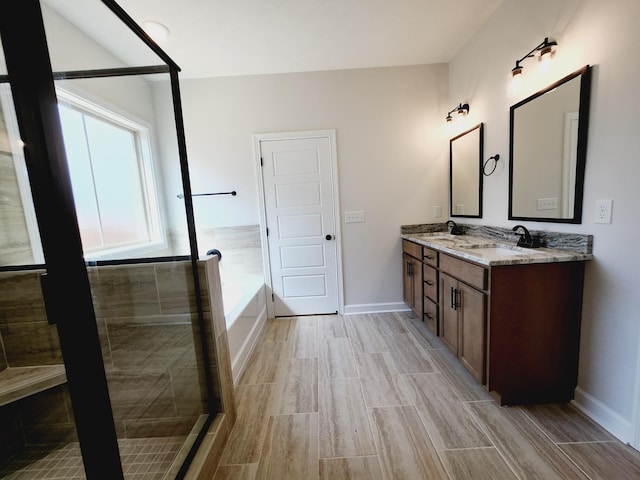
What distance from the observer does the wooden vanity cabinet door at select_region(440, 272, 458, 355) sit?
1.78 meters

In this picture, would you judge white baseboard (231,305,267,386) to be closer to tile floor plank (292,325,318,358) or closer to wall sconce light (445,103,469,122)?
tile floor plank (292,325,318,358)

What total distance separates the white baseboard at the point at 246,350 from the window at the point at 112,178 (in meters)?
1.04

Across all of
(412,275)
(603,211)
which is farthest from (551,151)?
(412,275)

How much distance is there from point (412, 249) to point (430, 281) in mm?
439

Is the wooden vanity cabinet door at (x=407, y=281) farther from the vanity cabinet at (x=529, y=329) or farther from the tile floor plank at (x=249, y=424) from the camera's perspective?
the tile floor plank at (x=249, y=424)

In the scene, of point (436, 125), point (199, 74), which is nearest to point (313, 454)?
point (436, 125)

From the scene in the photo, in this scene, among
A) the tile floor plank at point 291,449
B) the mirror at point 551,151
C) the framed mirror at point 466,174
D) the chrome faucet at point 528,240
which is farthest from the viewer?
the framed mirror at point 466,174

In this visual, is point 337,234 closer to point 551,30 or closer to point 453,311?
point 453,311

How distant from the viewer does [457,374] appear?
5.74ft

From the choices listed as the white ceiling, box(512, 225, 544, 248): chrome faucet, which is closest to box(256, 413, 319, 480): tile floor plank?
box(512, 225, 544, 248): chrome faucet

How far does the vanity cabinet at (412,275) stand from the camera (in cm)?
237

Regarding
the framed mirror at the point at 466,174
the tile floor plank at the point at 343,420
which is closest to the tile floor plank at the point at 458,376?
the tile floor plank at the point at 343,420

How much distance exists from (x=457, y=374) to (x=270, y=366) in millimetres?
1410

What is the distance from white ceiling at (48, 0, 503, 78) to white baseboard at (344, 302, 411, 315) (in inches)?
103
